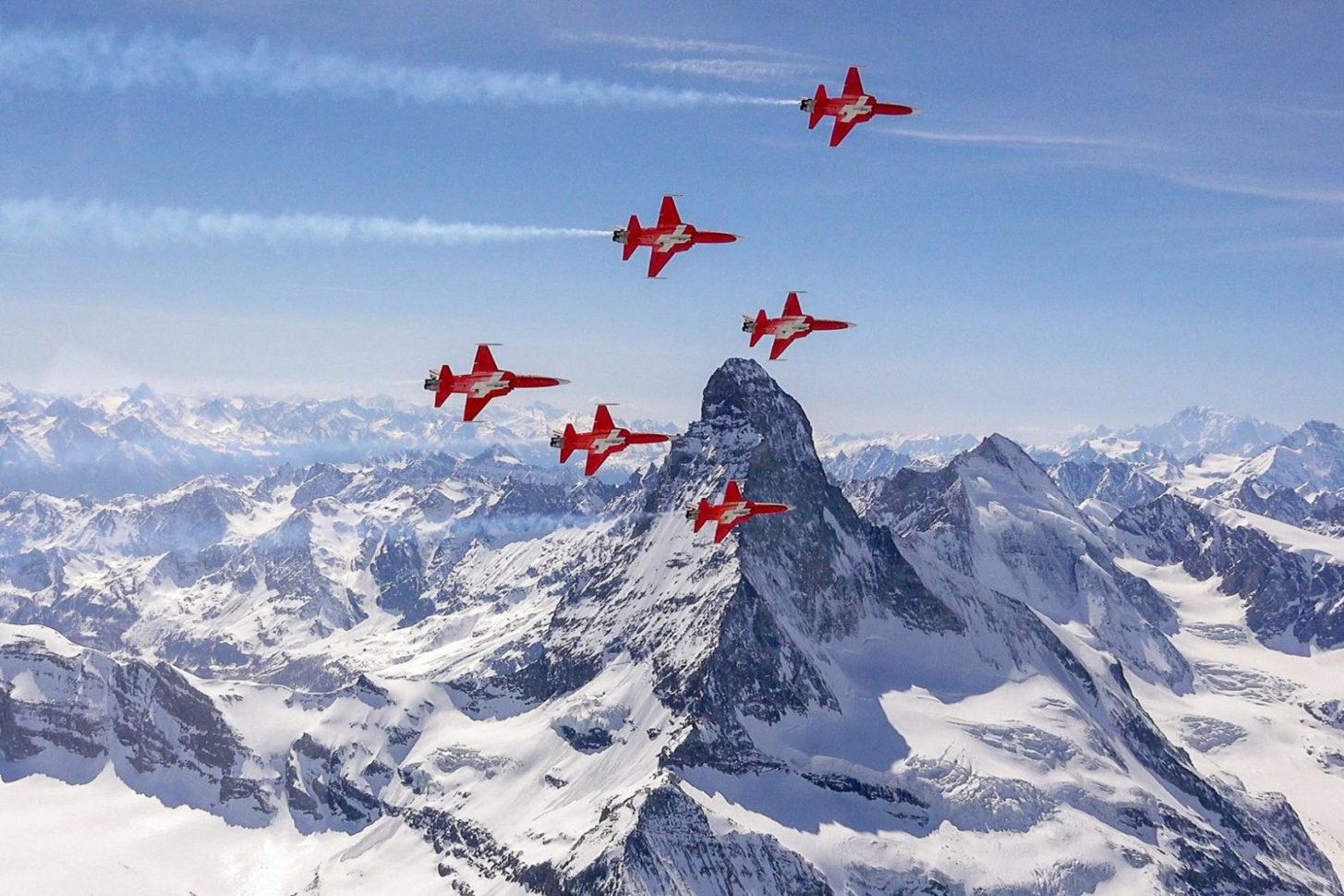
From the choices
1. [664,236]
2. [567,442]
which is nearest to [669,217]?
[664,236]

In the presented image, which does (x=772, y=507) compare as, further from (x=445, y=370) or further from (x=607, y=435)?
(x=445, y=370)

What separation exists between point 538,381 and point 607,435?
10.8 metres

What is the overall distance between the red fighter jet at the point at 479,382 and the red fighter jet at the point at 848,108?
3944cm

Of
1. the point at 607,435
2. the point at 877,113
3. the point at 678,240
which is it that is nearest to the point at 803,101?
the point at 877,113

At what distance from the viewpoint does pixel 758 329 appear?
414 feet

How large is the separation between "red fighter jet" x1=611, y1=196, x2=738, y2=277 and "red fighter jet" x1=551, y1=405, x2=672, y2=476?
52.0 ft

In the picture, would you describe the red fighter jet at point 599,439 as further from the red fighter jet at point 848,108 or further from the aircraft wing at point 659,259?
the red fighter jet at point 848,108

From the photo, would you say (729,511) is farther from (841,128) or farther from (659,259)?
(841,128)

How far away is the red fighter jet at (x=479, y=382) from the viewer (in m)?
106

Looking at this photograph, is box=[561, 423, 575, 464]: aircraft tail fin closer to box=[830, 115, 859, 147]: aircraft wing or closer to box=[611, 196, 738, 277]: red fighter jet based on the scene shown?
box=[611, 196, 738, 277]: red fighter jet

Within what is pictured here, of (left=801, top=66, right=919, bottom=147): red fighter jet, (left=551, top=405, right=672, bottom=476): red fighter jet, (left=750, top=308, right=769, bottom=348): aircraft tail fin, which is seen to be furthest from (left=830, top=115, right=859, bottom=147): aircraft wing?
(left=551, top=405, right=672, bottom=476): red fighter jet

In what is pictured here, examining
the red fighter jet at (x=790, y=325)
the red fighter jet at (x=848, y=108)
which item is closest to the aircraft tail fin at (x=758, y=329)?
the red fighter jet at (x=790, y=325)

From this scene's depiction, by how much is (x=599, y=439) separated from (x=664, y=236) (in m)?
22.1

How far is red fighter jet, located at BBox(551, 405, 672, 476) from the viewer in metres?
110
